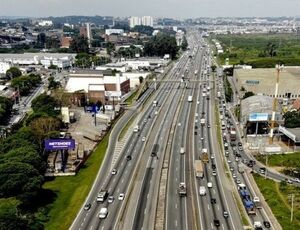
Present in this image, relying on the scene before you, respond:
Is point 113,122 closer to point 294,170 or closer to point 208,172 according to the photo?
point 208,172

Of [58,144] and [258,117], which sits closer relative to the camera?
[58,144]

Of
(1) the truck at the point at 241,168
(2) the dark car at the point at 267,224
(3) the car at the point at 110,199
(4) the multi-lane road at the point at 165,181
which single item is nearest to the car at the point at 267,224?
(2) the dark car at the point at 267,224

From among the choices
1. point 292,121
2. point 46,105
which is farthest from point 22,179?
point 292,121

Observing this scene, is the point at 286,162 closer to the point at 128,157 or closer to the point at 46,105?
the point at 128,157

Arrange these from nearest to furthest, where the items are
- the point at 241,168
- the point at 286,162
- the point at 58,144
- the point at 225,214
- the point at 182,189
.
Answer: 1. the point at 225,214
2. the point at 182,189
3. the point at 58,144
4. the point at 241,168
5. the point at 286,162

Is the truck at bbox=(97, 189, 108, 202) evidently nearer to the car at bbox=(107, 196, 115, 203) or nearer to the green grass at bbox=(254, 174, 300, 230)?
the car at bbox=(107, 196, 115, 203)

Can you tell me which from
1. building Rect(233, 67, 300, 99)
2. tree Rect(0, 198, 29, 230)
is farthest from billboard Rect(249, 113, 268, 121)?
tree Rect(0, 198, 29, 230)

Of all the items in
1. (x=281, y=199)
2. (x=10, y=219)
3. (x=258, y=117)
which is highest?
(x=258, y=117)

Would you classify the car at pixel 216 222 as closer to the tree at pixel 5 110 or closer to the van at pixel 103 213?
the van at pixel 103 213
